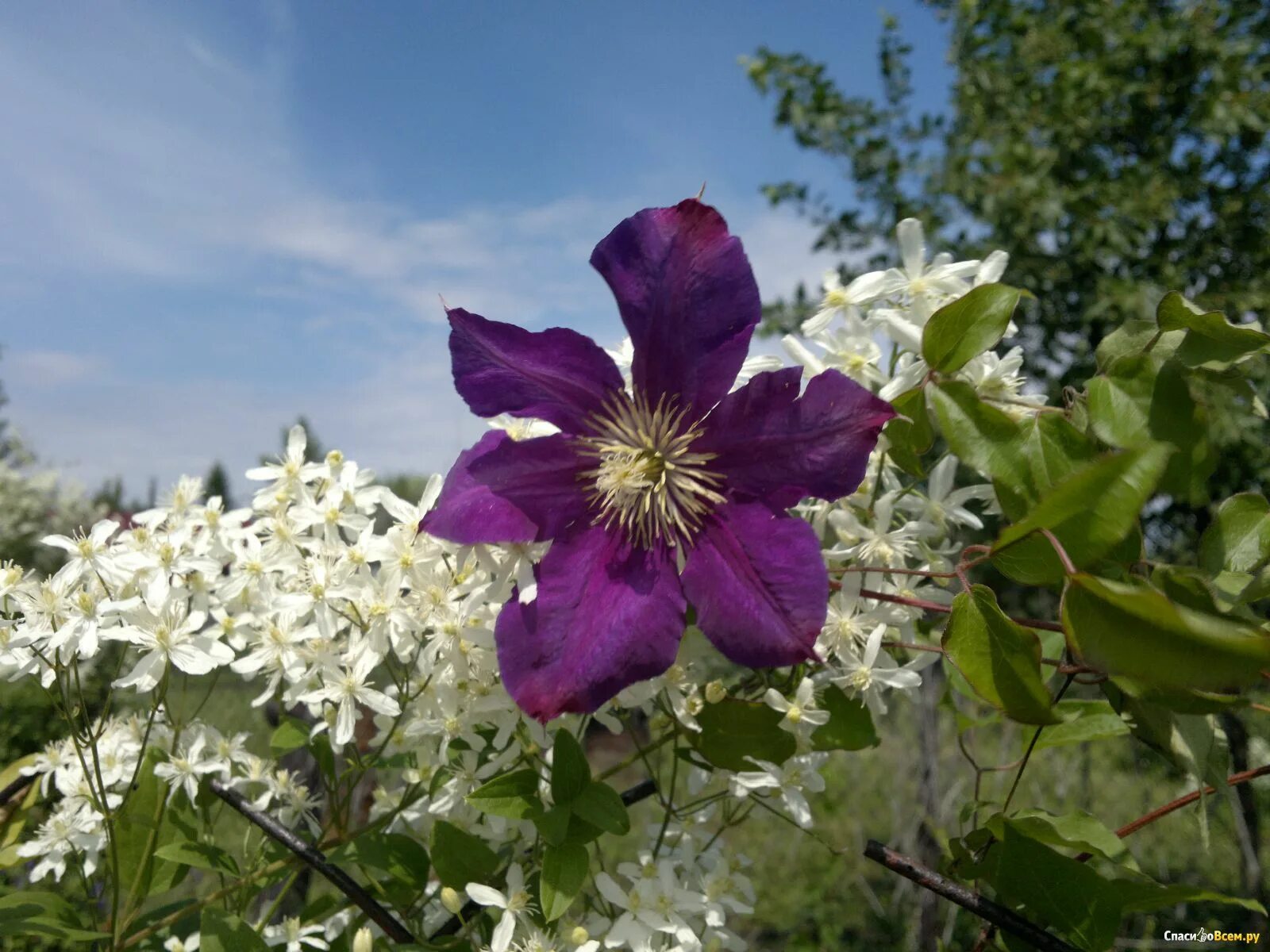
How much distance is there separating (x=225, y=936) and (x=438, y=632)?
301mm

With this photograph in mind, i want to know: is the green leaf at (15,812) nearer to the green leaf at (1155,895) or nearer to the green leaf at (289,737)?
the green leaf at (289,737)

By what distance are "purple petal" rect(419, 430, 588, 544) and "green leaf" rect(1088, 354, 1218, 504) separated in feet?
1.17

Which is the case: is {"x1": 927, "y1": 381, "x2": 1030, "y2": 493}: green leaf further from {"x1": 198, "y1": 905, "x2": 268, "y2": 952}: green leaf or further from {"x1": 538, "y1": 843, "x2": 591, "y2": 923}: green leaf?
{"x1": 198, "y1": 905, "x2": 268, "y2": 952}: green leaf

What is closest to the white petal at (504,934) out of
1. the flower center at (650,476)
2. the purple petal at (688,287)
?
the flower center at (650,476)

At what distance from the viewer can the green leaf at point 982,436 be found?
53 centimetres

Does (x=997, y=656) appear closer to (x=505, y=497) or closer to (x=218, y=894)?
(x=505, y=497)

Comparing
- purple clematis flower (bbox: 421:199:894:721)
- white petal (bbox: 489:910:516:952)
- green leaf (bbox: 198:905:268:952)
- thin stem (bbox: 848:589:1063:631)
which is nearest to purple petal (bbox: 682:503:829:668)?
purple clematis flower (bbox: 421:199:894:721)

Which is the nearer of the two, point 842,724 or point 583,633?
point 583,633

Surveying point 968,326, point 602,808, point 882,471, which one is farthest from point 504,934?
point 968,326

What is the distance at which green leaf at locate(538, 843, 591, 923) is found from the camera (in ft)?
1.98

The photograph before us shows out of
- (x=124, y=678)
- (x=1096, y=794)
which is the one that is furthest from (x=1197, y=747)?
(x=1096, y=794)

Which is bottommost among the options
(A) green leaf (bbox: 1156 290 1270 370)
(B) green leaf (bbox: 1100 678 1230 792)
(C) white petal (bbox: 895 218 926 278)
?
(B) green leaf (bbox: 1100 678 1230 792)

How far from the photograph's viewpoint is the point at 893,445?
60 cm

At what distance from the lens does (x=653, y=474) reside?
613 mm
